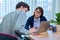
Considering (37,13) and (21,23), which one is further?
(37,13)

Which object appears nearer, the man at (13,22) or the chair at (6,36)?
the chair at (6,36)

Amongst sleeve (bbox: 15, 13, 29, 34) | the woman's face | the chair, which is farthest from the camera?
the woman's face

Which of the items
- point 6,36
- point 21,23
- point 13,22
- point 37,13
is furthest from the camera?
point 37,13

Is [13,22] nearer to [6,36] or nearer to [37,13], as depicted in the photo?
[6,36]

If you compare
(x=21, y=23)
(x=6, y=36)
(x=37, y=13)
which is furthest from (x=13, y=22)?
(x=37, y=13)

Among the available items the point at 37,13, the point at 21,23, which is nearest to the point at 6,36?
the point at 21,23

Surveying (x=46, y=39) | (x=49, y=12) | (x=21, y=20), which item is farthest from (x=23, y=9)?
(x=49, y=12)

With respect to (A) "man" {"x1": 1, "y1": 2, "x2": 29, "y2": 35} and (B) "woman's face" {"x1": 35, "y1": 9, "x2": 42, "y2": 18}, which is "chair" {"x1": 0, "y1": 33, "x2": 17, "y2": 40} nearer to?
(A) "man" {"x1": 1, "y1": 2, "x2": 29, "y2": 35}

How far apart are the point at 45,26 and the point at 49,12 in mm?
2335

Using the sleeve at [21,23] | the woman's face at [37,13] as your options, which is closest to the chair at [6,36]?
the sleeve at [21,23]

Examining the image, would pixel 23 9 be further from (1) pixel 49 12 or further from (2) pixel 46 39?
(1) pixel 49 12

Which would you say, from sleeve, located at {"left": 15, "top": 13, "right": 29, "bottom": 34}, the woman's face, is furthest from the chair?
the woman's face

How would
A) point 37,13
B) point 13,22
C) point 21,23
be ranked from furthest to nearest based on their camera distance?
1. point 37,13
2. point 13,22
3. point 21,23

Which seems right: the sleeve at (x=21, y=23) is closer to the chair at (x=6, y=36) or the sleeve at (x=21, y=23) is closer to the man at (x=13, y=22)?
the man at (x=13, y=22)
